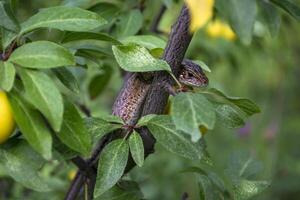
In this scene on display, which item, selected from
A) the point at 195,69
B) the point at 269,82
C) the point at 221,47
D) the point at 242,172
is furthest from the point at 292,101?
the point at 195,69

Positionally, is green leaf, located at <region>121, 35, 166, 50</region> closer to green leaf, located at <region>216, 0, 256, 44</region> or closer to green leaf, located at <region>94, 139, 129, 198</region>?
green leaf, located at <region>94, 139, 129, 198</region>

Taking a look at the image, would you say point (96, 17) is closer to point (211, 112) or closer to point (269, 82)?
point (211, 112)

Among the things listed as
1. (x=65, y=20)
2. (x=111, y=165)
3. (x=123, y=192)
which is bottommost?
(x=123, y=192)

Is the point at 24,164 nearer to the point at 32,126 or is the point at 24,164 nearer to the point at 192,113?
the point at 32,126

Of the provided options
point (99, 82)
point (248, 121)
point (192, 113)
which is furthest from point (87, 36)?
point (248, 121)

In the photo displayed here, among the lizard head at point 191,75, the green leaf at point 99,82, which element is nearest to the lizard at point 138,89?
the lizard head at point 191,75
